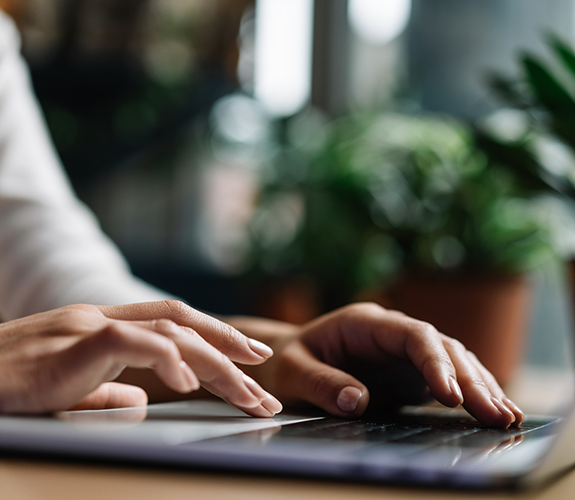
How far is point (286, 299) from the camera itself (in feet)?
4.62

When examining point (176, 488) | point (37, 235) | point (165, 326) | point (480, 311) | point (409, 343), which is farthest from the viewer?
point (480, 311)

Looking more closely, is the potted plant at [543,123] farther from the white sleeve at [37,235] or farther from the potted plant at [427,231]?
the white sleeve at [37,235]

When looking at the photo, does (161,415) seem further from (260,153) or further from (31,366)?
(260,153)

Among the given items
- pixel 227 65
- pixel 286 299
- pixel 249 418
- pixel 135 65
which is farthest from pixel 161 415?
pixel 227 65

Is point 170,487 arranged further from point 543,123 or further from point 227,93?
point 227,93

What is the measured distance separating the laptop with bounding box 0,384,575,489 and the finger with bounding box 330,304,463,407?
53 mm

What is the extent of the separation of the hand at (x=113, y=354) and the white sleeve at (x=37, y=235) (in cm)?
27

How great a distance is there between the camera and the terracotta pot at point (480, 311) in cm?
86

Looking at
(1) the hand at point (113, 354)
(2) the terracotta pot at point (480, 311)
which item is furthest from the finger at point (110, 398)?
(2) the terracotta pot at point (480, 311)

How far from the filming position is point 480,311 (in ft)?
2.82

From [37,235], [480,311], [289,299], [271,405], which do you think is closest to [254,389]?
[271,405]

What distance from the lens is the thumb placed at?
1.25ft

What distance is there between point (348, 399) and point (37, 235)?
519 mm

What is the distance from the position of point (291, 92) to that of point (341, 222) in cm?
82
